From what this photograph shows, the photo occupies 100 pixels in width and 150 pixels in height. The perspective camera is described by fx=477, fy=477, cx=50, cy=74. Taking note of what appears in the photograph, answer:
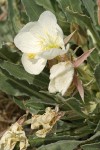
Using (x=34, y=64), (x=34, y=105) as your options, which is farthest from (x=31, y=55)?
(x=34, y=105)

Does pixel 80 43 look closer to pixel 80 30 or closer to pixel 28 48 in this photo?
pixel 80 30

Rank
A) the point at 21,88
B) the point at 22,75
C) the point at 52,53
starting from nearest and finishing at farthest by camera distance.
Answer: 1. the point at 52,53
2. the point at 22,75
3. the point at 21,88

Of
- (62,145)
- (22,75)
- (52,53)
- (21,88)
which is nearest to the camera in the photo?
(52,53)

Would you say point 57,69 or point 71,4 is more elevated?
point 71,4

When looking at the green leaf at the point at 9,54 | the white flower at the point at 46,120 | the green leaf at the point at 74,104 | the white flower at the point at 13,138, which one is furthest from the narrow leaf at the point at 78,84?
the green leaf at the point at 9,54

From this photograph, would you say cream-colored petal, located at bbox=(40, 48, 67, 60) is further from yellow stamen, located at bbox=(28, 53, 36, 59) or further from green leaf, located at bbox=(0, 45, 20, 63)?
green leaf, located at bbox=(0, 45, 20, 63)

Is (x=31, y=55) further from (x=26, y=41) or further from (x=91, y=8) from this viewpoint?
(x=91, y=8)

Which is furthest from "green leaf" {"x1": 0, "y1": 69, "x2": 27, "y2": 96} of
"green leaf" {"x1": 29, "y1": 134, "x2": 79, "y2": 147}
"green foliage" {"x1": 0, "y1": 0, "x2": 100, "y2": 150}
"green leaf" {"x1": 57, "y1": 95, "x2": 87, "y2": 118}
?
"green leaf" {"x1": 57, "y1": 95, "x2": 87, "y2": 118}
